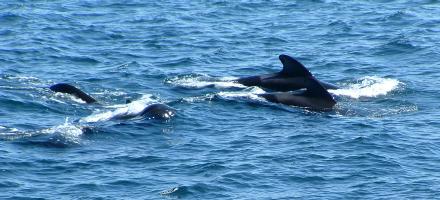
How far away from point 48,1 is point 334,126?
82.4ft

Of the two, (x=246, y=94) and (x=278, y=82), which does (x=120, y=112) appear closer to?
(x=246, y=94)

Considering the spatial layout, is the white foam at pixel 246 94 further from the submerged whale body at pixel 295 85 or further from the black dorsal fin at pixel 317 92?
the black dorsal fin at pixel 317 92

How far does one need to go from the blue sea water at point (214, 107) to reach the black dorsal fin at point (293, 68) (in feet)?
3.11

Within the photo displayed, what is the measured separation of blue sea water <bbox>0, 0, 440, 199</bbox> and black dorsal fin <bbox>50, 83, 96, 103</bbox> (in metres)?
0.24

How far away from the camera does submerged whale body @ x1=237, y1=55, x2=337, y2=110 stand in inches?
1128

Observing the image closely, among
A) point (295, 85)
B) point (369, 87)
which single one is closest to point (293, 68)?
point (295, 85)

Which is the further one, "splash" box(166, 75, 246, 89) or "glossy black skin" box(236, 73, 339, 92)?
"splash" box(166, 75, 246, 89)

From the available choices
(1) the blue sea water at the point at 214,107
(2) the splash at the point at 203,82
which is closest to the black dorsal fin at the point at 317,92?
(1) the blue sea water at the point at 214,107

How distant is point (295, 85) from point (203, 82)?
9.52 ft

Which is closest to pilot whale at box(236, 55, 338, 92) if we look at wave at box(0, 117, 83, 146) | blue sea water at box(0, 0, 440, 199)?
blue sea water at box(0, 0, 440, 199)

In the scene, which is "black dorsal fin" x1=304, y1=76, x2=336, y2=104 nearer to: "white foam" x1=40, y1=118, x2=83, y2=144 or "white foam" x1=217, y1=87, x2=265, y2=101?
"white foam" x1=217, y1=87, x2=265, y2=101

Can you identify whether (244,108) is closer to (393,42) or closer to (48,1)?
(393,42)

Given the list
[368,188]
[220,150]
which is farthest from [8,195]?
[368,188]

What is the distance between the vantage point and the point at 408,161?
23.7 m
